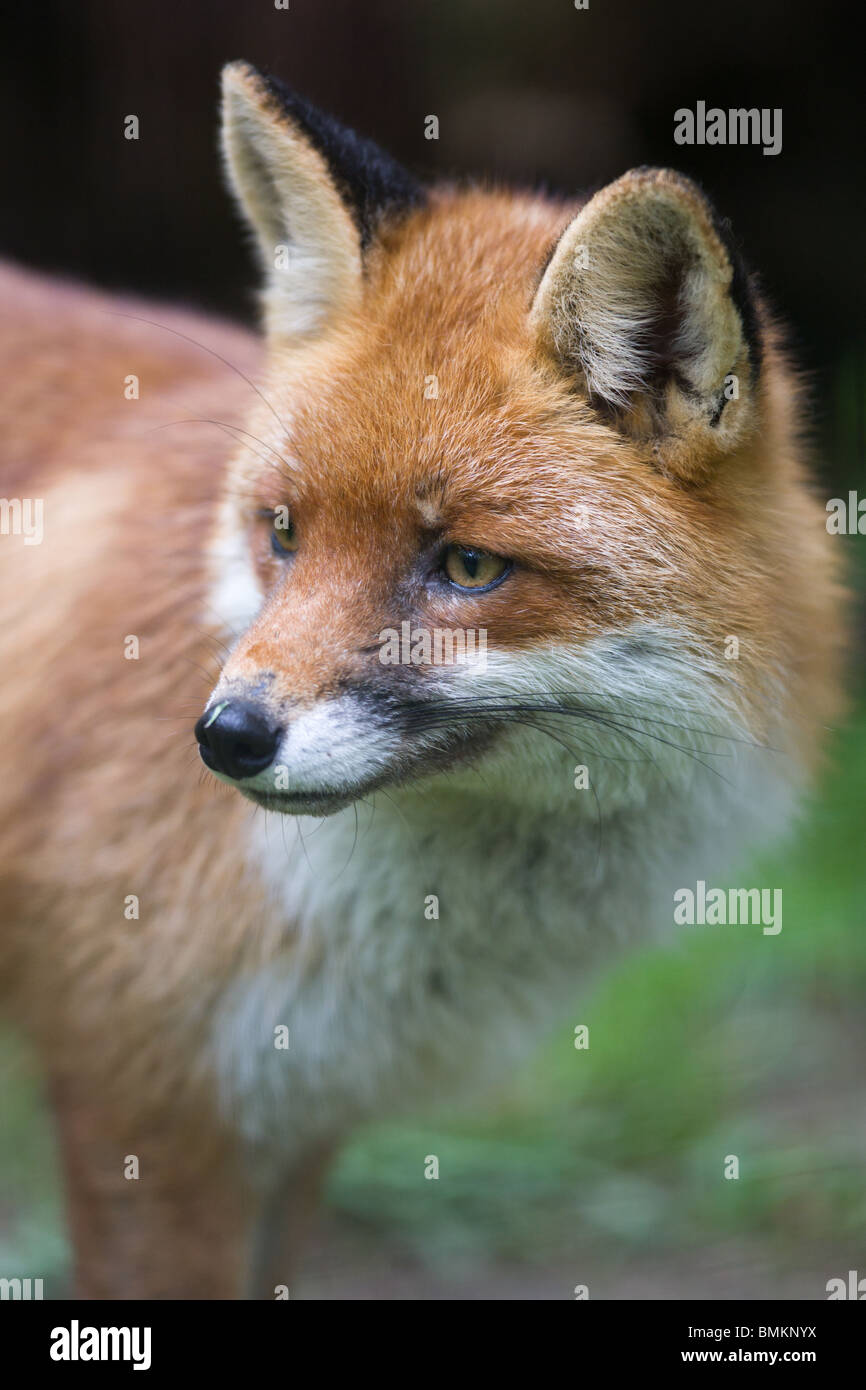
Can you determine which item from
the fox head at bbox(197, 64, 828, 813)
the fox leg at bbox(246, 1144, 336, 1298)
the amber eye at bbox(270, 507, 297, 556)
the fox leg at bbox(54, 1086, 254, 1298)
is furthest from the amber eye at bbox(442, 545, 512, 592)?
the fox leg at bbox(246, 1144, 336, 1298)

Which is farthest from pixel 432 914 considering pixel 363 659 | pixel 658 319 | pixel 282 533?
pixel 658 319

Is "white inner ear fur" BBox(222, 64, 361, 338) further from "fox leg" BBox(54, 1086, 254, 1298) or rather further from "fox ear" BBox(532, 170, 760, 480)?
"fox leg" BBox(54, 1086, 254, 1298)

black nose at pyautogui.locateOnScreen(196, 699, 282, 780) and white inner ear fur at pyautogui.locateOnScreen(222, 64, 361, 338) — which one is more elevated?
white inner ear fur at pyautogui.locateOnScreen(222, 64, 361, 338)

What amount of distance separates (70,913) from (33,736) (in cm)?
53

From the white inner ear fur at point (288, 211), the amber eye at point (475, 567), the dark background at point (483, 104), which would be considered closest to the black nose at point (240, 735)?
the amber eye at point (475, 567)

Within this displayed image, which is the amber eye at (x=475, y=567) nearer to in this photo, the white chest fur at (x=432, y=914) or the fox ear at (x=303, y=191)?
the white chest fur at (x=432, y=914)

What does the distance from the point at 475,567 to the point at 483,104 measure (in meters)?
4.50

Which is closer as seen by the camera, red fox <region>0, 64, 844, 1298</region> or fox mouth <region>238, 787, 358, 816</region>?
fox mouth <region>238, 787, 358, 816</region>

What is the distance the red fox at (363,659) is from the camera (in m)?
2.53

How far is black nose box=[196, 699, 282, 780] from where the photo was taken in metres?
2.31

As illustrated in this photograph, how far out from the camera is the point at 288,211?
3.04 m

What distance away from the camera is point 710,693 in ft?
8.86

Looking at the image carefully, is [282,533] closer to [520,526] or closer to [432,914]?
[520,526]
